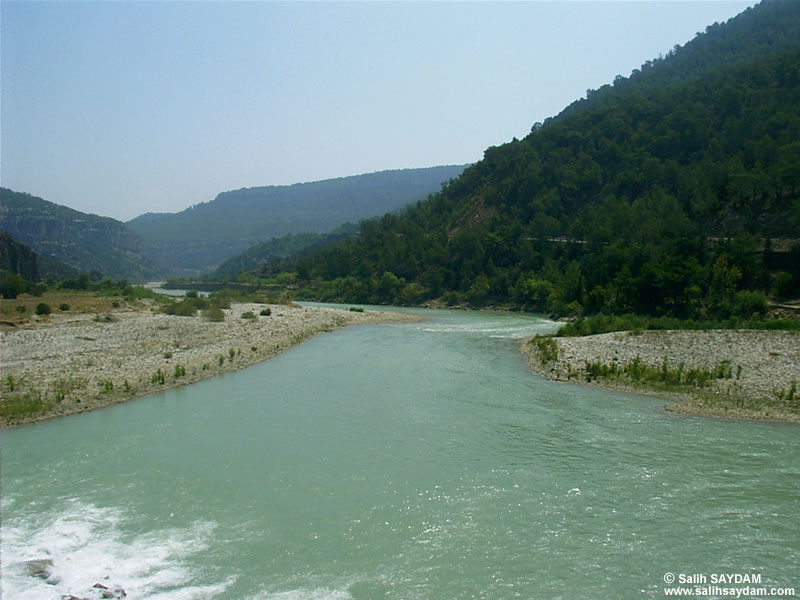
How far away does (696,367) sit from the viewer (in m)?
22.6

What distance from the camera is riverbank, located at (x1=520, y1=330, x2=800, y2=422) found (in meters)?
18.4

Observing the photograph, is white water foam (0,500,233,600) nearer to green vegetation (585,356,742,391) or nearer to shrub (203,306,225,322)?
green vegetation (585,356,742,391)

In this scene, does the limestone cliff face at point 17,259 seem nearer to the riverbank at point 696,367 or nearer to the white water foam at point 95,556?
the riverbank at point 696,367

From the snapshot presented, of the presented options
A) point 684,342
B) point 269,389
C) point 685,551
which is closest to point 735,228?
point 684,342

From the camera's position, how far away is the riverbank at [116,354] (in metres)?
18.8

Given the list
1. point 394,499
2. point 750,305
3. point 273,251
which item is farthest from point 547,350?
point 273,251

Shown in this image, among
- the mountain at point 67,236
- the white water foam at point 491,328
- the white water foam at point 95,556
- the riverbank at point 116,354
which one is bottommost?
the white water foam at point 491,328

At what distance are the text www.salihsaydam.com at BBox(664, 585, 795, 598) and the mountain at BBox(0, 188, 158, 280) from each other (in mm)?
100816

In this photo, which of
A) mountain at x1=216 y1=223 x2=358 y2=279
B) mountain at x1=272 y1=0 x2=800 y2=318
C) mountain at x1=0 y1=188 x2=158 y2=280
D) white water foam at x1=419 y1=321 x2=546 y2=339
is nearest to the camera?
mountain at x1=272 y1=0 x2=800 y2=318

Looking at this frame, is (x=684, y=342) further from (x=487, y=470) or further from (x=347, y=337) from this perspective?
(x=347, y=337)

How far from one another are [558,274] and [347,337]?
31.2 m

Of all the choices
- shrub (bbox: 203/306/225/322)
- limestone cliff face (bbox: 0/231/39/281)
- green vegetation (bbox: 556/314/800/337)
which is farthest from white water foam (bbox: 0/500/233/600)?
limestone cliff face (bbox: 0/231/39/281)

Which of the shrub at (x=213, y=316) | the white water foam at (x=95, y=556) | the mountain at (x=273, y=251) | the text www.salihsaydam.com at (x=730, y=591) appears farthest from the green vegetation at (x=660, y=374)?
the mountain at (x=273, y=251)

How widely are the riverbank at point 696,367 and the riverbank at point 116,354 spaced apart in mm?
14598
